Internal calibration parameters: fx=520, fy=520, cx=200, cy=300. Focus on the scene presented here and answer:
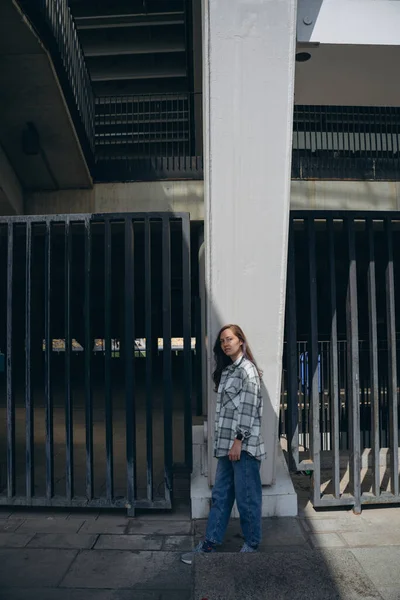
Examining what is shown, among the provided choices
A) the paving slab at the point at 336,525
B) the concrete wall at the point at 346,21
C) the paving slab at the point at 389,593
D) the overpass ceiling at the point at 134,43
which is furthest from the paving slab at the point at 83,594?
the overpass ceiling at the point at 134,43

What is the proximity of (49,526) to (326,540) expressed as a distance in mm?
2592

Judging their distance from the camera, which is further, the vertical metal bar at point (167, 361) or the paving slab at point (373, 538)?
the vertical metal bar at point (167, 361)

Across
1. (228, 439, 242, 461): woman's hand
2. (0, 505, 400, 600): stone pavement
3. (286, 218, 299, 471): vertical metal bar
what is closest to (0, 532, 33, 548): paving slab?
(0, 505, 400, 600): stone pavement

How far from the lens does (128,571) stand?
4.03 metres

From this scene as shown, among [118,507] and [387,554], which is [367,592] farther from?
[118,507]

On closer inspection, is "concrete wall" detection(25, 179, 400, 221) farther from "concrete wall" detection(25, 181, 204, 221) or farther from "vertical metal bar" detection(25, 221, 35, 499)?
"vertical metal bar" detection(25, 221, 35, 499)

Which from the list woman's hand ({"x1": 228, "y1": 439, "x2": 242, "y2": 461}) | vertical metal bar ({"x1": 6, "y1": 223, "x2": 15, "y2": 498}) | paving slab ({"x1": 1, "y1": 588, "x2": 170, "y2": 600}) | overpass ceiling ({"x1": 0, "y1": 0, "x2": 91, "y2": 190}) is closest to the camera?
paving slab ({"x1": 1, "y1": 588, "x2": 170, "y2": 600})

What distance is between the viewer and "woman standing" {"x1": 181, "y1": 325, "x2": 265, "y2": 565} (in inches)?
165

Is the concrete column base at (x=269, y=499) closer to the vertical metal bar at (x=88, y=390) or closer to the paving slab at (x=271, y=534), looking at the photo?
the paving slab at (x=271, y=534)

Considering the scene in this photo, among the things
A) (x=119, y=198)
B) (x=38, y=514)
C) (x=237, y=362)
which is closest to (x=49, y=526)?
(x=38, y=514)

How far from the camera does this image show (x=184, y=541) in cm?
462

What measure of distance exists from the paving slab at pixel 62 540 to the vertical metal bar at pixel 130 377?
644 mm

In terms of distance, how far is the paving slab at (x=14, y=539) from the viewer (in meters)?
4.52

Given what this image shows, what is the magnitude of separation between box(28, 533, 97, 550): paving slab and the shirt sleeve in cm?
173
